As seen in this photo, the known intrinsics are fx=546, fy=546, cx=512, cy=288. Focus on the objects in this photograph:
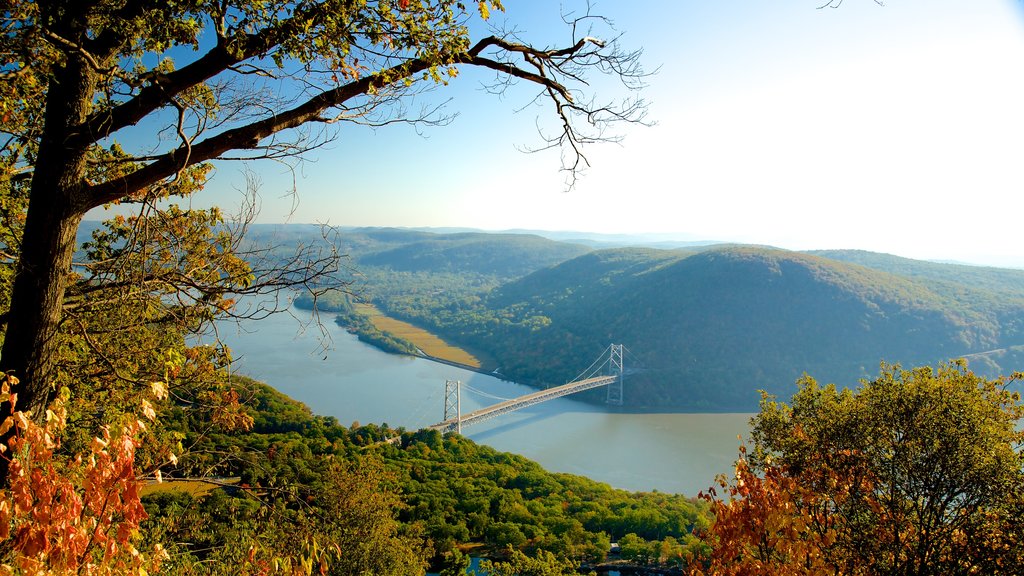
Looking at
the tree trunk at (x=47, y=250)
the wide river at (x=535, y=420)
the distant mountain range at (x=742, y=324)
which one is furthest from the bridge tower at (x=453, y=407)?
the tree trunk at (x=47, y=250)

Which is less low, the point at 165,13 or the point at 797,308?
the point at 165,13

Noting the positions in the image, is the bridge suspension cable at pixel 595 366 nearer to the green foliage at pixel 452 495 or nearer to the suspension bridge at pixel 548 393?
the suspension bridge at pixel 548 393

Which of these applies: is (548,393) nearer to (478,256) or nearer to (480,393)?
(480,393)

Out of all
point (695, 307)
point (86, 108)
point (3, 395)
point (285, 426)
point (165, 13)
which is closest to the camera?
point (3, 395)

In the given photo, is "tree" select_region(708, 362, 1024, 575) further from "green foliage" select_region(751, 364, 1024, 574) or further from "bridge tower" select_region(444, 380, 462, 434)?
"bridge tower" select_region(444, 380, 462, 434)

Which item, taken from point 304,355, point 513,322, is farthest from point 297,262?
point 513,322

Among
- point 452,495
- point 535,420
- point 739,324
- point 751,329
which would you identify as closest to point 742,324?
point 739,324

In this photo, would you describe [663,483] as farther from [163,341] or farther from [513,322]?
[513,322]
